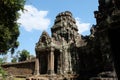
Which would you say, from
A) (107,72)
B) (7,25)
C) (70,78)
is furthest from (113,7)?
(70,78)

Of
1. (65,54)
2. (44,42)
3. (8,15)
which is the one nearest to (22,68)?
(44,42)

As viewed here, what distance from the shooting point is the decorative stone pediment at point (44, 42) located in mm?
38853

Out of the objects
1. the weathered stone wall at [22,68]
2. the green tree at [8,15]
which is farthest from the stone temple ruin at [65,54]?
the green tree at [8,15]

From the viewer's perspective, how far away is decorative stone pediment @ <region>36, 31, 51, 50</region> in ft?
127

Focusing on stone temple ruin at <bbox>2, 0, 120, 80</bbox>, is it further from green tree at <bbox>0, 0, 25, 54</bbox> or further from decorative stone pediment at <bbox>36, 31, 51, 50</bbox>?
green tree at <bbox>0, 0, 25, 54</bbox>

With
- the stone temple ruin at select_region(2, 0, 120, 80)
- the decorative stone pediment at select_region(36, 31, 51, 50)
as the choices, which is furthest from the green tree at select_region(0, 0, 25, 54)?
the decorative stone pediment at select_region(36, 31, 51, 50)

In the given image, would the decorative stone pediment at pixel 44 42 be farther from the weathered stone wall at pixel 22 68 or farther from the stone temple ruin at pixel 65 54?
the weathered stone wall at pixel 22 68

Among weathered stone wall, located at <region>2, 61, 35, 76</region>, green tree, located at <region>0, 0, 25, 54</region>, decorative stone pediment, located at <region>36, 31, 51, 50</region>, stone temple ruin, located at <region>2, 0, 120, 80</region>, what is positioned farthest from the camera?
weathered stone wall, located at <region>2, 61, 35, 76</region>

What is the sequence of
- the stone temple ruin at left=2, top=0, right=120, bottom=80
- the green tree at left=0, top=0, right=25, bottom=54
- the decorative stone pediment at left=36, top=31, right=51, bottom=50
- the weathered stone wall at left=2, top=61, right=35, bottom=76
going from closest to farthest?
the green tree at left=0, top=0, right=25, bottom=54 → the stone temple ruin at left=2, top=0, right=120, bottom=80 → the decorative stone pediment at left=36, top=31, right=51, bottom=50 → the weathered stone wall at left=2, top=61, right=35, bottom=76

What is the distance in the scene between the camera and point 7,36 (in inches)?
693

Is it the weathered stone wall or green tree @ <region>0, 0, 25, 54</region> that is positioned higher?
green tree @ <region>0, 0, 25, 54</region>

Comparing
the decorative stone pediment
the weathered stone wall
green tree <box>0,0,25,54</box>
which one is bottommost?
the weathered stone wall

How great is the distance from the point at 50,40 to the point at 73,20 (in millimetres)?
6580

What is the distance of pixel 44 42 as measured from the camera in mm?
39438
